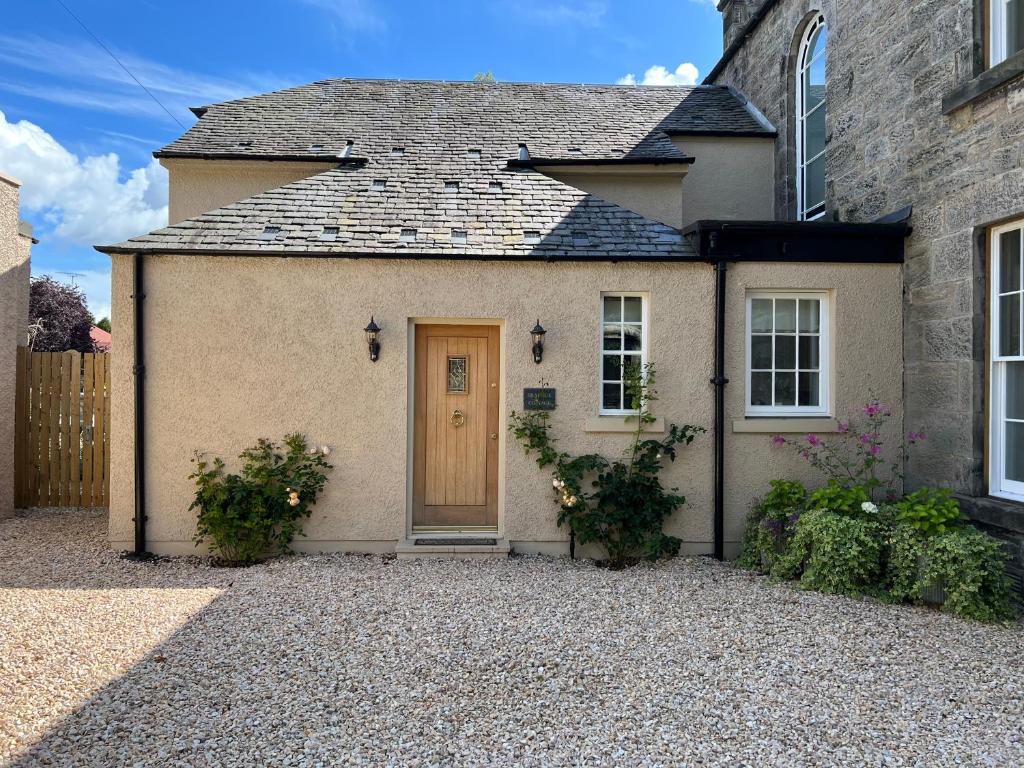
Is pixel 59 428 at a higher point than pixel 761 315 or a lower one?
lower

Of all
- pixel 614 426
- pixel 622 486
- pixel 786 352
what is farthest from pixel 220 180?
pixel 786 352

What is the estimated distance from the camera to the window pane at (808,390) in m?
6.98

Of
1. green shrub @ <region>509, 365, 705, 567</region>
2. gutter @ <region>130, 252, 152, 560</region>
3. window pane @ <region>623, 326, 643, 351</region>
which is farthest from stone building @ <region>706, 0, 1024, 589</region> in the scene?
gutter @ <region>130, 252, 152, 560</region>

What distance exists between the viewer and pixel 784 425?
22.2 feet

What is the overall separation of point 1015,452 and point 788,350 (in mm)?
2225

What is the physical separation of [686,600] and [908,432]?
3.42 meters

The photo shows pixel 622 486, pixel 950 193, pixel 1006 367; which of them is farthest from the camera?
pixel 622 486

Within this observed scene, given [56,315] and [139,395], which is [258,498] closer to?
[139,395]

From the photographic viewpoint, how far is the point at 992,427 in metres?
5.73

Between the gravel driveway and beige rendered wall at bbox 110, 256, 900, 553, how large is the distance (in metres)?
0.97

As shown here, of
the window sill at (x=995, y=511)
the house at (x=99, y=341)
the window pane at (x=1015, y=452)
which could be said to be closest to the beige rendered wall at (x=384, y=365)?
the window pane at (x=1015, y=452)

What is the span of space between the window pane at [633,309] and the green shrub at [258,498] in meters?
3.68

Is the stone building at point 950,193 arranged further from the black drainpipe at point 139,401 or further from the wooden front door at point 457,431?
the black drainpipe at point 139,401

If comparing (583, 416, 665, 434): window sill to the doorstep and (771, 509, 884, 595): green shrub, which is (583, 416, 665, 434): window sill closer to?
the doorstep
